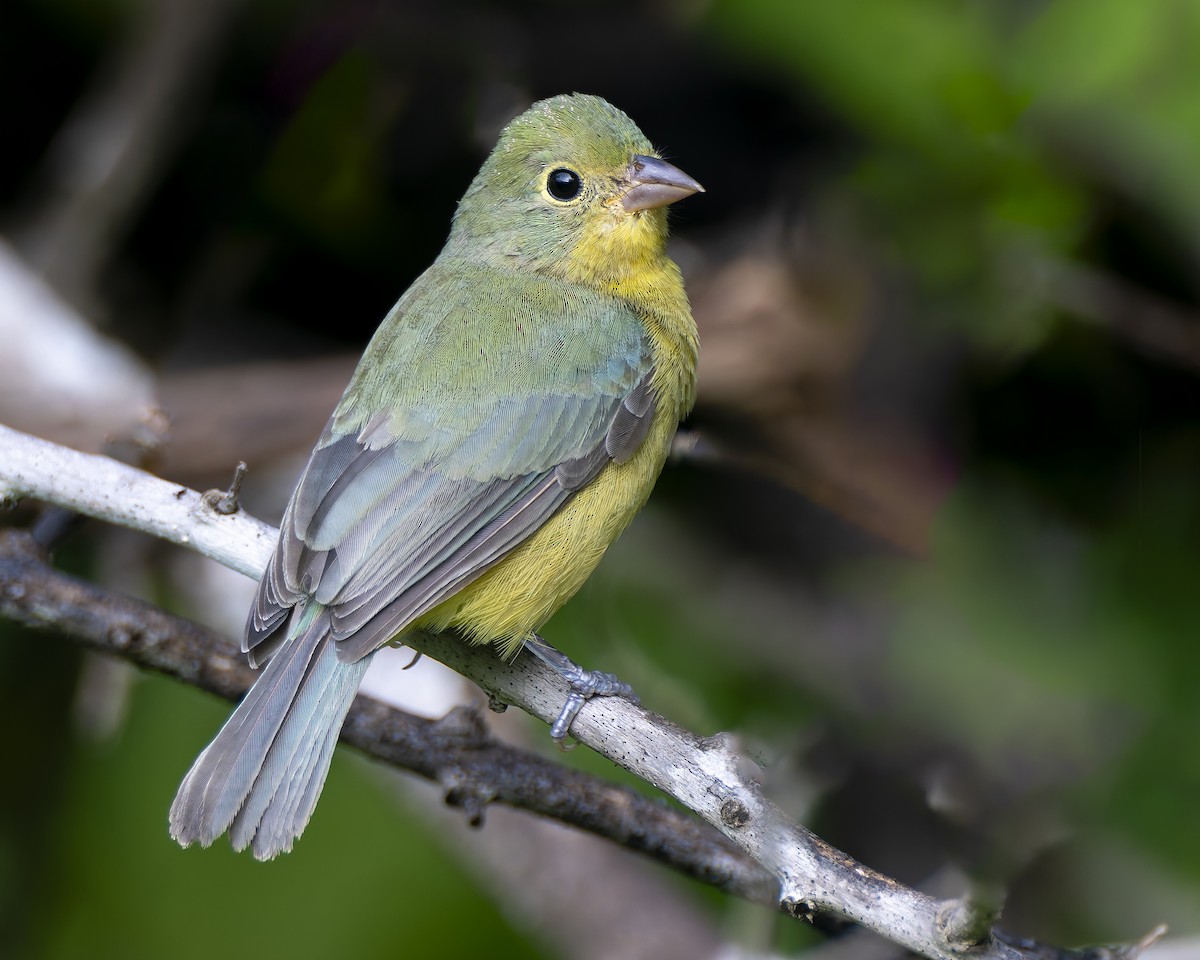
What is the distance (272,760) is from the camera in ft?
8.91

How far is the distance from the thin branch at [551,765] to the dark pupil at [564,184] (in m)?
1.27

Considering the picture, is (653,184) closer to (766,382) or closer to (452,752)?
(766,382)

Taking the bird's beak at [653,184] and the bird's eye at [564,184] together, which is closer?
the bird's beak at [653,184]

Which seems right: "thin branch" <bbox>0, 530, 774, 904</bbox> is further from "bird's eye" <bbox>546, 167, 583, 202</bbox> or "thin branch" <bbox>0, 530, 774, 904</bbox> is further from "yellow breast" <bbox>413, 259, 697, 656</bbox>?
"bird's eye" <bbox>546, 167, 583, 202</bbox>

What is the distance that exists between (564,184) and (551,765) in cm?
156

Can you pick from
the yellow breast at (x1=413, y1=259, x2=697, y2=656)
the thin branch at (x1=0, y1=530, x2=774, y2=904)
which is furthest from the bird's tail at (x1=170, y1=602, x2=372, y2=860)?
the yellow breast at (x1=413, y1=259, x2=697, y2=656)

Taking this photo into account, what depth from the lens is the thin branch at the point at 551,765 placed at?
2213 millimetres

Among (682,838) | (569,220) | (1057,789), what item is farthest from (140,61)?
(1057,789)

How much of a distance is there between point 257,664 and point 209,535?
1.05 feet

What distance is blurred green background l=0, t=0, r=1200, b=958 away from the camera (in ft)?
13.4

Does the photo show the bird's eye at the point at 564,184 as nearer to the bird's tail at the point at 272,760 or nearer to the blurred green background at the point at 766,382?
the blurred green background at the point at 766,382

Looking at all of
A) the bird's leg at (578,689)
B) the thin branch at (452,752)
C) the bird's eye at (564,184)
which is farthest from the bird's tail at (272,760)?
the bird's eye at (564,184)

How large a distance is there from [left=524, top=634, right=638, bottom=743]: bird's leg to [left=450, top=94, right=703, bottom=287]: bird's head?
113 cm

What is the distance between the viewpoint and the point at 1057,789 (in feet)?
12.3
